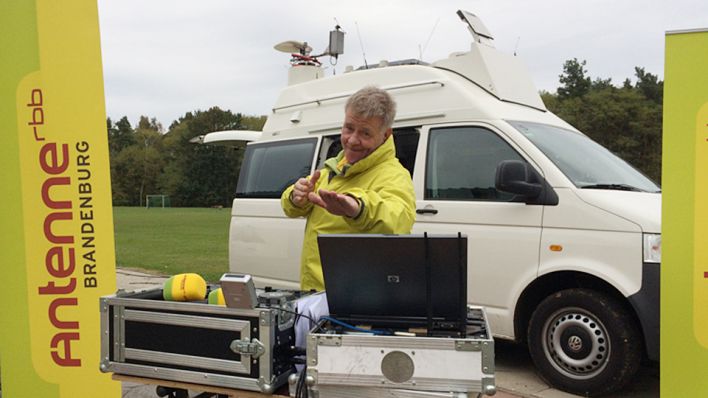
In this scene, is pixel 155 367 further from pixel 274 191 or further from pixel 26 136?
pixel 274 191

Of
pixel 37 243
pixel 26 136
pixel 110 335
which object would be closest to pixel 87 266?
pixel 37 243

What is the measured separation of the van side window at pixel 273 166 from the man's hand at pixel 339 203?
12.0ft

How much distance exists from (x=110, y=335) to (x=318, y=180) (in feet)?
3.60

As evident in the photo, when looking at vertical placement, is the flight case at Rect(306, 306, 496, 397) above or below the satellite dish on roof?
below

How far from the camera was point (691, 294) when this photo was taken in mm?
3363

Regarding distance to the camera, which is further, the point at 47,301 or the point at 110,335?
the point at 47,301

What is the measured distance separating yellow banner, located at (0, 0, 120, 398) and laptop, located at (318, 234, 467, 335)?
2236mm

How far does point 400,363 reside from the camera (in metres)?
1.86

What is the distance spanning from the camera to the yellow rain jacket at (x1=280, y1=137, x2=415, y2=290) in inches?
88.3

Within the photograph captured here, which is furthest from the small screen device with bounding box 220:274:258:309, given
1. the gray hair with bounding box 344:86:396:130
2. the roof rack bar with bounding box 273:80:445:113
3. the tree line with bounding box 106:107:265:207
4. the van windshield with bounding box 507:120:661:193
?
the tree line with bounding box 106:107:265:207

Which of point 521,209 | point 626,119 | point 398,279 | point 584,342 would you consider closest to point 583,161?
point 521,209

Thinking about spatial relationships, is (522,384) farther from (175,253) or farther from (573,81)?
(573,81)

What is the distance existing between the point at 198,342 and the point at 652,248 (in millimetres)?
3105

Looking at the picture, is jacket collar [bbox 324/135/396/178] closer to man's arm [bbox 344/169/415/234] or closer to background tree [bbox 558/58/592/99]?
man's arm [bbox 344/169/415/234]
